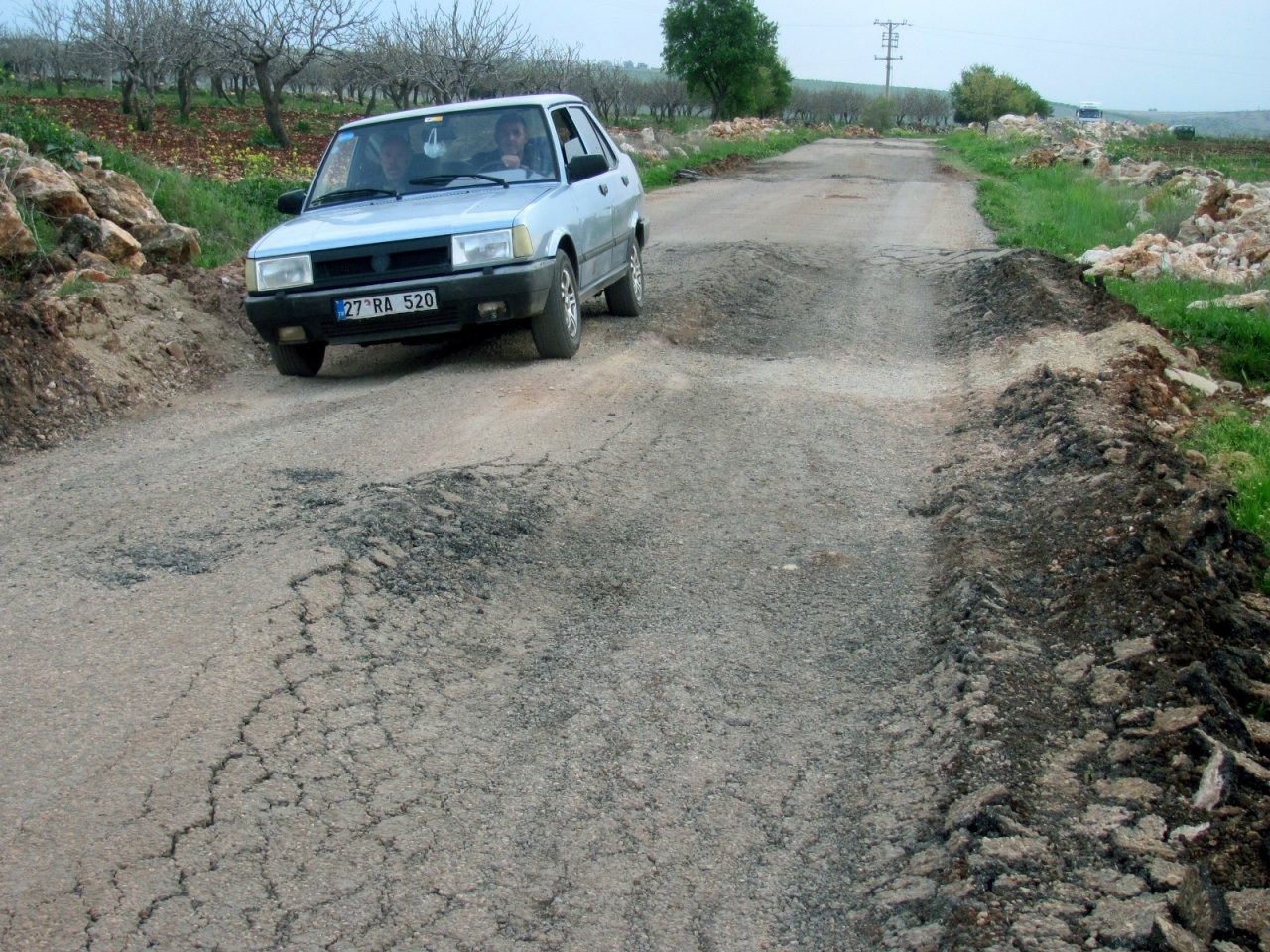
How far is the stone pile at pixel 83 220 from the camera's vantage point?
887 centimetres

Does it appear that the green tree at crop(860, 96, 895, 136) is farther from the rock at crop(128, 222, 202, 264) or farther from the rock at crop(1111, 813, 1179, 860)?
the rock at crop(1111, 813, 1179, 860)

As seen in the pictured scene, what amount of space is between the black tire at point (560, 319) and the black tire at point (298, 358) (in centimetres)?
151

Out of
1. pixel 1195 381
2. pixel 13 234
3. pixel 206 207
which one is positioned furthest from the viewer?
pixel 206 207

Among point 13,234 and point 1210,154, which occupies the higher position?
point 13,234

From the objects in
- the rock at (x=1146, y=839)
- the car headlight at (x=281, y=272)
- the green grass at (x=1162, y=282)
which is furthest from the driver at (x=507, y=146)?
the rock at (x=1146, y=839)

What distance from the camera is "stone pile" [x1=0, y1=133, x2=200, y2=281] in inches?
Answer: 349

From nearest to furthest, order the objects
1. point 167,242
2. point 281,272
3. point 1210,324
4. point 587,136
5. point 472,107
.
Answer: point 281,272 → point 472,107 → point 1210,324 → point 587,136 → point 167,242

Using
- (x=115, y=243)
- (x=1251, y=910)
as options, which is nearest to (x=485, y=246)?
(x=115, y=243)

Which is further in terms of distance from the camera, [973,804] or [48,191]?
[48,191]

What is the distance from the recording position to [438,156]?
333 inches

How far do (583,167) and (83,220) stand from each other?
4.11 m

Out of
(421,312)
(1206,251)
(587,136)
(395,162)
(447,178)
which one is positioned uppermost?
(587,136)

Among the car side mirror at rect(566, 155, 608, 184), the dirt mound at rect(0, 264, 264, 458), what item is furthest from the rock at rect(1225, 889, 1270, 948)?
Answer: the car side mirror at rect(566, 155, 608, 184)

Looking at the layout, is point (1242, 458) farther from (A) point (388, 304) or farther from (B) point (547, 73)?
(B) point (547, 73)
